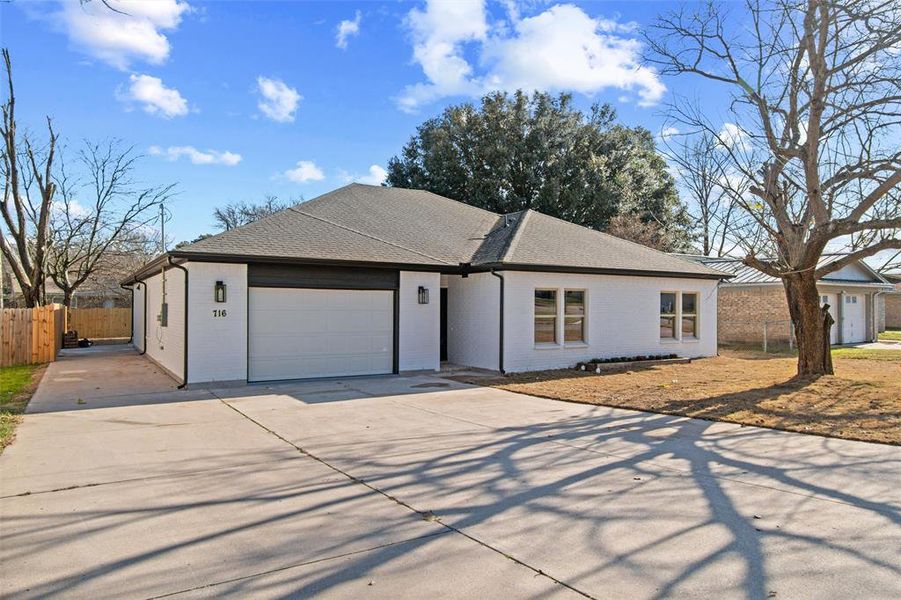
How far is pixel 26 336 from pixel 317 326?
10.8m

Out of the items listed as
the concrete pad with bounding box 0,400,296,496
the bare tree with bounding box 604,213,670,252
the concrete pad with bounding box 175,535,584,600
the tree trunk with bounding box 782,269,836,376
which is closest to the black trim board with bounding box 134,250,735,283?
the concrete pad with bounding box 0,400,296,496

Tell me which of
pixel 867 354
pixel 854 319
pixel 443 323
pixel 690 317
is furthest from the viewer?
pixel 854 319

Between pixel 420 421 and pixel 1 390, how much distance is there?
361 inches

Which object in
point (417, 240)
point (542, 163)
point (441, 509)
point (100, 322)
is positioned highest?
point (542, 163)

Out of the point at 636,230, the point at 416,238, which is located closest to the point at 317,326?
the point at 416,238

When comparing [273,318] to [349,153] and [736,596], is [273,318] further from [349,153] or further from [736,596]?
[349,153]

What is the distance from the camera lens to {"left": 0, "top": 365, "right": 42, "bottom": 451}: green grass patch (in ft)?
26.0

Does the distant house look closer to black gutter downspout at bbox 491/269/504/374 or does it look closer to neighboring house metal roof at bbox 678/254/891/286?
black gutter downspout at bbox 491/269/504/374

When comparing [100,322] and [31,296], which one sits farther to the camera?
[100,322]

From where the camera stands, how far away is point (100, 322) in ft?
98.1

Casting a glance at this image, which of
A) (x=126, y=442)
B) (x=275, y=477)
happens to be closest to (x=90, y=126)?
(x=126, y=442)

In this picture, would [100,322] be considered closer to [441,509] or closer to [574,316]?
[574,316]

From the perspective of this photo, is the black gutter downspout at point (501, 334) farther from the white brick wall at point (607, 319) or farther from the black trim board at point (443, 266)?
the black trim board at point (443, 266)

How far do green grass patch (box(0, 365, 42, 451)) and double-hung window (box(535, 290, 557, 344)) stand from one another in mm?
10858
